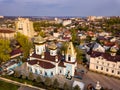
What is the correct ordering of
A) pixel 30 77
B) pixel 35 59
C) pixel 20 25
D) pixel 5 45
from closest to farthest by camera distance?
pixel 30 77 → pixel 35 59 → pixel 5 45 → pixel 20 25

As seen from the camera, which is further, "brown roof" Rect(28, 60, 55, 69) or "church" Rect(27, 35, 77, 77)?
"brown roof" Rect(28, 60, 55, 69)

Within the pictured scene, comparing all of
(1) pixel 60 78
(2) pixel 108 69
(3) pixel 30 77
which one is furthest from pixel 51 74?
(2) pixel 108 69

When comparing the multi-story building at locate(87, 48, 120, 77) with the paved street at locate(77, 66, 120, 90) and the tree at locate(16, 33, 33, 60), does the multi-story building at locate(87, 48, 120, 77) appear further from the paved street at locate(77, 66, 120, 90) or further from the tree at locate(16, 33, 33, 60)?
the tree at locate(16, 33, 33, 60)

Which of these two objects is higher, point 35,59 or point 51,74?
point 35,59

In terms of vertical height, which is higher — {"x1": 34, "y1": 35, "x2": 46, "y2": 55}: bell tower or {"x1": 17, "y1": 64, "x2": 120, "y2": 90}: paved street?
{"x1": 34, "y1": 35, "x2": 46, "y2": 55}: bell tower

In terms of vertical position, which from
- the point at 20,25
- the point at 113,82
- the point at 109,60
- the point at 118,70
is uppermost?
the point at 20,25

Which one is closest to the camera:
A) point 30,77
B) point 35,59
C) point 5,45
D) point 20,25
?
point 30,77

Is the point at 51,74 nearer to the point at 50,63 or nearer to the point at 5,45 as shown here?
the point at 50,63

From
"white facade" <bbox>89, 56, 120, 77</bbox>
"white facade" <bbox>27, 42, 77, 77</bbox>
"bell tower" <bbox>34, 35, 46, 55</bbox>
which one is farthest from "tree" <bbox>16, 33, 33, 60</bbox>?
"white facade" <bbox>89, 56, 120, 77</bbox>

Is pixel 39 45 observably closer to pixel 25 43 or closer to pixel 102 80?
pixel 25 43

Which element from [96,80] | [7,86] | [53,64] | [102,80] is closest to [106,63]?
[102,80]

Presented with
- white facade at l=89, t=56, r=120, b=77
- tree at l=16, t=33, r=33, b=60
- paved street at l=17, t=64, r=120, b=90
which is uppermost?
tree at l=16, t=33, r=33, b=60
